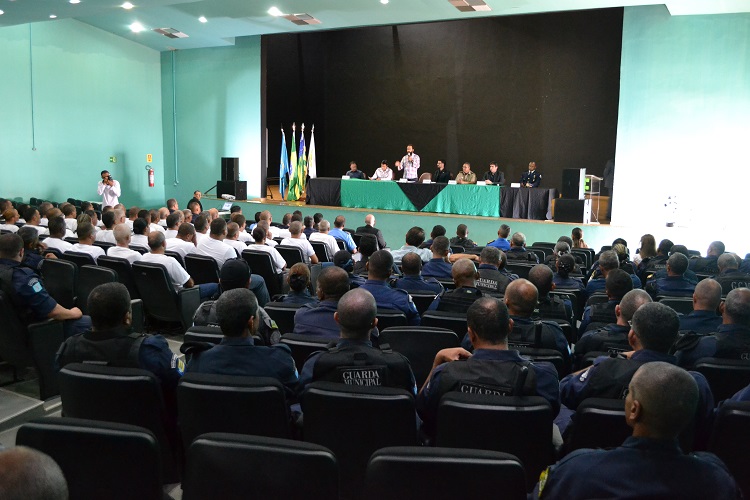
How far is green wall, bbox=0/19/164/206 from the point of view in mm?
13734

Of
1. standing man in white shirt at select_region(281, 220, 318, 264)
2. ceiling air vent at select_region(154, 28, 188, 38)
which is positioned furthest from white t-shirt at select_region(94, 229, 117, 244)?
ceiling air vent at select_region(154, 28, 188, 38)

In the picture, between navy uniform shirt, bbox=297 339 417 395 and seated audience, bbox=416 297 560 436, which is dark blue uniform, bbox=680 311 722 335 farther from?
navy uniform shirt, bbox=297 339 417 395

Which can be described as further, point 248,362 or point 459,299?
Result: point 459,299

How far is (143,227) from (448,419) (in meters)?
5.60

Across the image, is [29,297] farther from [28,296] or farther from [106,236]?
[106,236]

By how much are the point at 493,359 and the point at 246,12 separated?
1281 centimetres

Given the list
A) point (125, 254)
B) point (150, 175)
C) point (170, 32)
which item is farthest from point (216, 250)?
point (150, 175)

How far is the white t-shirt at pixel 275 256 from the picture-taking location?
259 inches

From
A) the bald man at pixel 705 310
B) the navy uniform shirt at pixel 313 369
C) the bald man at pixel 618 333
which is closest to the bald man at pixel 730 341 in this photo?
the bald man at pixel 618 333

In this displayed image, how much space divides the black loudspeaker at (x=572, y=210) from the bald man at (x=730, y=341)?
9454 mm

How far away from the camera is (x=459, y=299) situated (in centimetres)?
429

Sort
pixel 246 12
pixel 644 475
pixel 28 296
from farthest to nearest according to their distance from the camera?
pixel 246 12 < pixel 28 296 < pixel 644 475

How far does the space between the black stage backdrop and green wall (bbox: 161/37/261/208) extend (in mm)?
615

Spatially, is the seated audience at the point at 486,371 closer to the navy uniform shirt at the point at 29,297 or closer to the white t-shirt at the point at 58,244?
the navy uniform shirt at the point at 29,297
